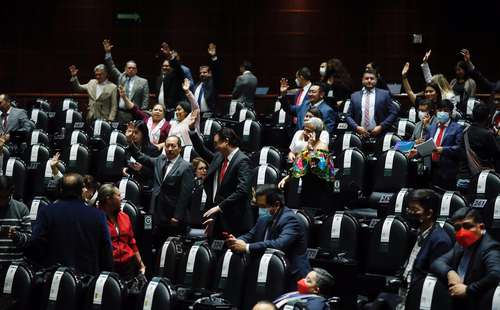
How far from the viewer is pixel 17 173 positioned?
10188mm

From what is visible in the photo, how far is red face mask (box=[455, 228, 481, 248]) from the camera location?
602 centimetres

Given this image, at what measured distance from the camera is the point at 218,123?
1151cm

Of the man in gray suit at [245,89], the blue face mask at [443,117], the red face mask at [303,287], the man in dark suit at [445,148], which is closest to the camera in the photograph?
the red face mask at [303,287]

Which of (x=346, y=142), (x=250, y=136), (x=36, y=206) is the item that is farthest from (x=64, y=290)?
(x=250, y=136)

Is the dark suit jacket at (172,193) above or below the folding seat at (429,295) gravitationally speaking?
above

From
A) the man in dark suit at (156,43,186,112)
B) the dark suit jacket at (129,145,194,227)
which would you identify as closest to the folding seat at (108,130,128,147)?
the man in dark suit at (156,43,186,112)

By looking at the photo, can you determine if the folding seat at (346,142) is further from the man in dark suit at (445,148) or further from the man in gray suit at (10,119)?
the man in gray suit at (10,119)

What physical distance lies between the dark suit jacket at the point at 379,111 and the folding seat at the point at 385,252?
10.3 feet

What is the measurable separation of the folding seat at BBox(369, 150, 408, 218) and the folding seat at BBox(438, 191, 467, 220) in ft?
3.63

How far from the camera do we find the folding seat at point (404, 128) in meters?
10.9

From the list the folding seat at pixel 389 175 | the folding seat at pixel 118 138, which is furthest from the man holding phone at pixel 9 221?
the folding seat at pixel 118 138

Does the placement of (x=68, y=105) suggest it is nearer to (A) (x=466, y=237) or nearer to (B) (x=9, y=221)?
(B) (x=9, y=221)

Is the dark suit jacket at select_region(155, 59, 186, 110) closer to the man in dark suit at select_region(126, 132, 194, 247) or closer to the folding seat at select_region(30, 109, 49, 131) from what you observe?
the folding seat at select_region(30, 109, 49, 131)

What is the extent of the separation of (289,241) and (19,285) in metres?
1.91
